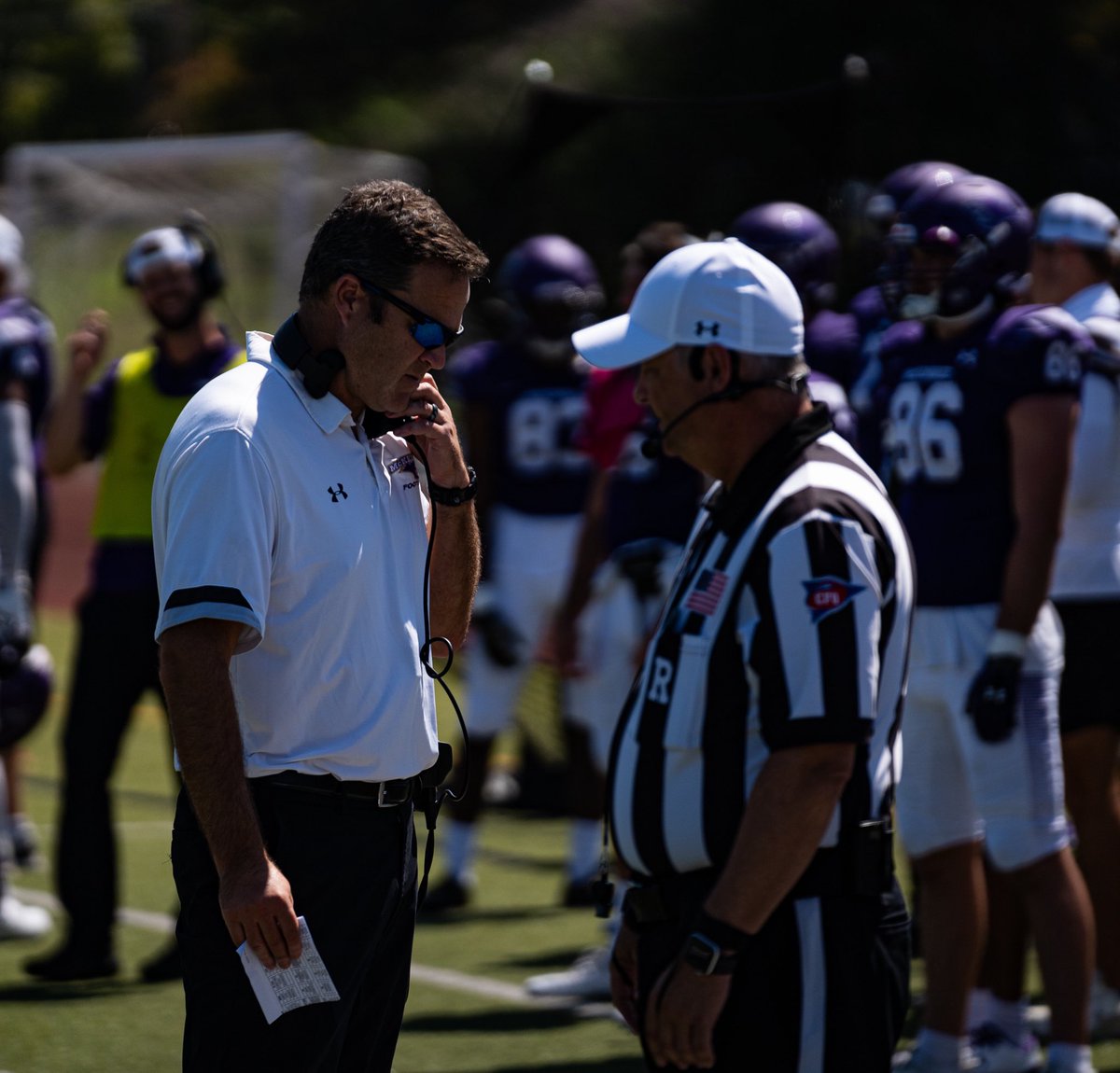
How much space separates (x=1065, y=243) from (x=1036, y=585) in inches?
63.0

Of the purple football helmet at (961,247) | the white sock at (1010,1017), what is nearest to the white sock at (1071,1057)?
the white sock at (1010,1017)

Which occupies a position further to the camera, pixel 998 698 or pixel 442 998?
pixel 442 998

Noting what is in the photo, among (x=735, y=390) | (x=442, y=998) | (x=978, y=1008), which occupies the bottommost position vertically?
(x=442, y=998)

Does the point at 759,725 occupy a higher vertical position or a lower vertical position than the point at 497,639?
higher

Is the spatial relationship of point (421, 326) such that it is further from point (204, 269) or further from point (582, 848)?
point (582, 848)

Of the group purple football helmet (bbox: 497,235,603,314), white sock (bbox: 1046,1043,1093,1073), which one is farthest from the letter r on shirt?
purple football helmet (bbox: 497,235,603,314)

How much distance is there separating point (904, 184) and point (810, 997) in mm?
3784

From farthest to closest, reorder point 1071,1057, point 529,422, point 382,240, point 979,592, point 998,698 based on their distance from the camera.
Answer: point 529,422
point 979,592
point 1071,1057
point 998,698
point 382,240

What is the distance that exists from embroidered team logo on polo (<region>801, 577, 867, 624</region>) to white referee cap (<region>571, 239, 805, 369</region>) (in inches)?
17.9

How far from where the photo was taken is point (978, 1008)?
19.1ft

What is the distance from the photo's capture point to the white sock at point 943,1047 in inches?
206

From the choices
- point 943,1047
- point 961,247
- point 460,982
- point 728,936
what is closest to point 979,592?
point 961,247

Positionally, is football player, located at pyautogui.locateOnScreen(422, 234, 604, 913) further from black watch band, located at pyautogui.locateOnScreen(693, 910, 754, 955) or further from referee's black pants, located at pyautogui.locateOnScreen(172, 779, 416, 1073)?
black watch band, located at pyautogui.locateOnScreen(693, 910, 754, 955)

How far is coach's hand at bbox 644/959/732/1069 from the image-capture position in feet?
10.5
